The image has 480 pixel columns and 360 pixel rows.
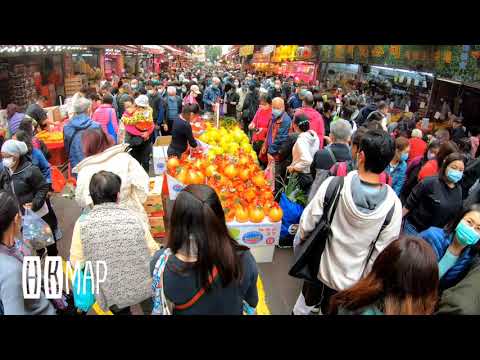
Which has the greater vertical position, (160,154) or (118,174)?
(118,174)

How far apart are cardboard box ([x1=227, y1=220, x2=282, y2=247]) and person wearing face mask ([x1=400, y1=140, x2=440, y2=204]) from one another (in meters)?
2.01

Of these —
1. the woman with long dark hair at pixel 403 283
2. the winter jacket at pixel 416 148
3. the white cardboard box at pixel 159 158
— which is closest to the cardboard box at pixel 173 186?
the white cardboard box at pixel 159 158

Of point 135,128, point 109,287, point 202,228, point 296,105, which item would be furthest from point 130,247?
point 296,105

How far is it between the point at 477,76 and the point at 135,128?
20.1ft

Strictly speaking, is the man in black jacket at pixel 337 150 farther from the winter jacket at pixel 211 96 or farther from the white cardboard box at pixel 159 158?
the winter jacket at pixel 211 96

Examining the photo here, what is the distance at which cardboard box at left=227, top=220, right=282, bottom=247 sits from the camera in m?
3.75

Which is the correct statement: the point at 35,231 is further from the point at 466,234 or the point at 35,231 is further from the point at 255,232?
the point at 466,234

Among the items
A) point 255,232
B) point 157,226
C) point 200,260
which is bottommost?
point 157,226

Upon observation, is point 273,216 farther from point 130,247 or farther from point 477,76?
point 477,76

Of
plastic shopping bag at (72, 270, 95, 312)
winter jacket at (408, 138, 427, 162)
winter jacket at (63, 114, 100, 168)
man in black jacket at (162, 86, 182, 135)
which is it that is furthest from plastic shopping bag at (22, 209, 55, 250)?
man in black jacket at (162, 86, 182, 135)

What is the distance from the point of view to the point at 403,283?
142 cm

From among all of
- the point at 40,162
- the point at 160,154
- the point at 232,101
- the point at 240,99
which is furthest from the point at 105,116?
the point at 240,99

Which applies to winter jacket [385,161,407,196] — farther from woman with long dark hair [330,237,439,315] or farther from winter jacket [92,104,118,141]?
winter jacket [92,104,118,141]

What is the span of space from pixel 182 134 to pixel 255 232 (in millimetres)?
2170
